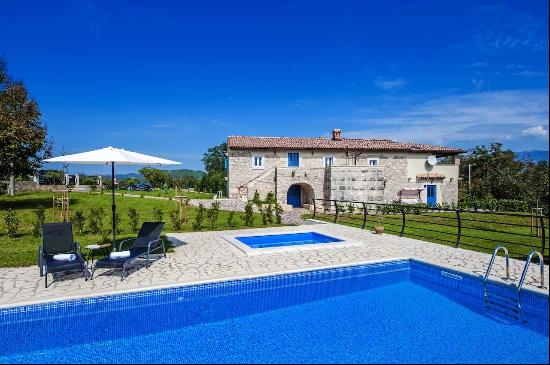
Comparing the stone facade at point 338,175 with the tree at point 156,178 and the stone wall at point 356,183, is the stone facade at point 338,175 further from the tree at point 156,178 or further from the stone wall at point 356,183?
the tree at point 156,178

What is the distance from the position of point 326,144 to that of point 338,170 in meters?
4.87

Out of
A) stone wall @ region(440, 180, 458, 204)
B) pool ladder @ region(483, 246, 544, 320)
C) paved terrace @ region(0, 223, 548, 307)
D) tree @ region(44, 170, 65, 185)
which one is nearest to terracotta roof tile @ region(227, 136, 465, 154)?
stone wall @ region(440, 180, 458, 204)

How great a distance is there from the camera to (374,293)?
739cm

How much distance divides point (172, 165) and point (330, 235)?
235 inches

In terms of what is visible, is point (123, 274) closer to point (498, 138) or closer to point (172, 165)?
point (172, 165)

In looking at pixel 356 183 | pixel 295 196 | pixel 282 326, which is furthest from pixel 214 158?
pixel 282 326

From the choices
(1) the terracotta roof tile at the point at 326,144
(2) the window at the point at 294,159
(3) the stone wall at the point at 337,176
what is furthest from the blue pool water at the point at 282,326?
(2) the window at the point at 294,159

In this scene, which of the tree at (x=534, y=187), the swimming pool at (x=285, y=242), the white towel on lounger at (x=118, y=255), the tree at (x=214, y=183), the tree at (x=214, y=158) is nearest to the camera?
the white towel on lounger at (x=118, y=255)

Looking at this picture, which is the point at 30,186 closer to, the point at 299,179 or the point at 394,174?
the point at 299,179

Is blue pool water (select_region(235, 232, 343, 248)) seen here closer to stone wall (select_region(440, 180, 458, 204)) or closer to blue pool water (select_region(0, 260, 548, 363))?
blue pool water (select_region(0, 260, 548, 363))

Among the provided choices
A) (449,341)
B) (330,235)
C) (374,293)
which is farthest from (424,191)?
(449,341)

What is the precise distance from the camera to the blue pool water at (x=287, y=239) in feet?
38.9

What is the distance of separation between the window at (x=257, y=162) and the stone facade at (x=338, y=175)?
0.07 m

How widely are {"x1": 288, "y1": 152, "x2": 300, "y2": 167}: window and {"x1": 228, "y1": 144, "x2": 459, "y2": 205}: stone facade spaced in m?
0.17
